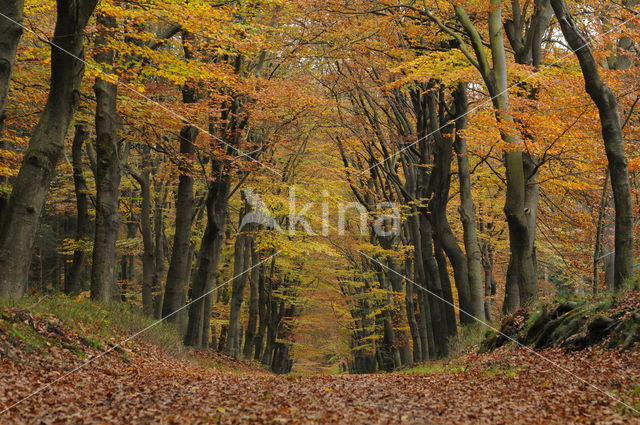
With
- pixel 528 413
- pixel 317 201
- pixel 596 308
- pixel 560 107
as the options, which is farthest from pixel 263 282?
pixel 528 413

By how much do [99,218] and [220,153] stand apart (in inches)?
195

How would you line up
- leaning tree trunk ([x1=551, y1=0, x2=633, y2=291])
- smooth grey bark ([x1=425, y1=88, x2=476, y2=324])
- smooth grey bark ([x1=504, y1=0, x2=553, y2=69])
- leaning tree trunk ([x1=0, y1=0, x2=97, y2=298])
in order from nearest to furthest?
leaning tree trunk ([x1=0, y1=0, x2=97, y2=298]) → leaning tree trunk ([x1=551, y1=0, x2=633, y2=291]) → smooth grey bark ([x1=504, y1=0, x2=553, y2=69]) → smooth grey bark ([x1=425, y1=88, x2=476, y2=324])

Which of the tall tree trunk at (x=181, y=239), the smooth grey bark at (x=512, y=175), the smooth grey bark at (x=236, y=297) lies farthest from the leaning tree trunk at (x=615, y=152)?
the smooth grey bark at (x=236, y=297)

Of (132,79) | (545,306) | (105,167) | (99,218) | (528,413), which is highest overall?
(132,79)

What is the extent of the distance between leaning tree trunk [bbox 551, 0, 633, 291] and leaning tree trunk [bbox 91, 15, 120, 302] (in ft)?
31.3

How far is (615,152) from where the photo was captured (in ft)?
34.8

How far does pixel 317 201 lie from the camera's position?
Answer: 23.3 metres

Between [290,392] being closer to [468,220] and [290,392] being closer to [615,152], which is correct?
[615,152]

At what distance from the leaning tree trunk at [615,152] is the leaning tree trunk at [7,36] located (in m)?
8.86

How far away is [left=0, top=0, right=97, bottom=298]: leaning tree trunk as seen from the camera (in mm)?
9648

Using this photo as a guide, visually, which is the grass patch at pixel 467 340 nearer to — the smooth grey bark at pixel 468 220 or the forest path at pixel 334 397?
the smooth grey bark at pixel 468 220

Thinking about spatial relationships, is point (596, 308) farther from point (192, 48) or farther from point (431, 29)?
point (192, 48)

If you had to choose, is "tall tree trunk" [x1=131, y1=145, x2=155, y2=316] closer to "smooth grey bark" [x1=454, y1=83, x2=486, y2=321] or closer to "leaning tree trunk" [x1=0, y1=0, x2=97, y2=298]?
"leaning tree trunk" [x1=0, y1=0, x2=97, y2=298]

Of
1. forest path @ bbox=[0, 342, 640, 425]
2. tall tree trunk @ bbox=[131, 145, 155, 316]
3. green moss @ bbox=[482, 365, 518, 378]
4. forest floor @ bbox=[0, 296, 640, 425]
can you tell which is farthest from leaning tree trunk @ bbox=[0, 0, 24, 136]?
tall tree trunk @ bbox=[131, 145, 155, 316]
